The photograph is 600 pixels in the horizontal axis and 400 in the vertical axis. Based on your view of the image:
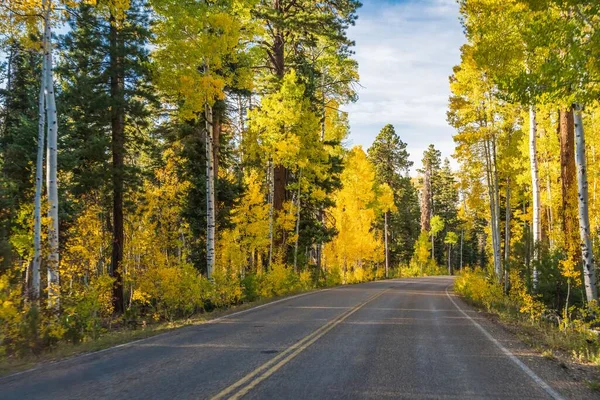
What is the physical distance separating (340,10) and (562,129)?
13.9 meters

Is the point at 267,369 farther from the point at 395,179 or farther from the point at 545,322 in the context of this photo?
the point at 395,179

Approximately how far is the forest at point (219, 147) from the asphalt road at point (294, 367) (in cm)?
253

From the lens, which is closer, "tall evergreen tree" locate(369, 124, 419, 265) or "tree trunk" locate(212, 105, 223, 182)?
"tree trunk" locate(212, 105, 223, 182)

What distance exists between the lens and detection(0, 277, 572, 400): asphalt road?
5797mm

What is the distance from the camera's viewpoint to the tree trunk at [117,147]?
19406 millimetres

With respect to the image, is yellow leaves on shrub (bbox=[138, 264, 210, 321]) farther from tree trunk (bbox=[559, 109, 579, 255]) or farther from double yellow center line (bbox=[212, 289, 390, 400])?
tree trunk (bbox=[559, 109, 579, 255])

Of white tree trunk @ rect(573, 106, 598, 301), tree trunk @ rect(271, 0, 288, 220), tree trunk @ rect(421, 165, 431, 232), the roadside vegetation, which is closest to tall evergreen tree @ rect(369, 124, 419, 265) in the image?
tree trunk @ rect(421, 165, 431, 232)

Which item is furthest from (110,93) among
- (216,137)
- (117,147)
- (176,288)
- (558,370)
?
(558,370)

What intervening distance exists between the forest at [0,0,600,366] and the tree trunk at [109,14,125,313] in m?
→ 0.09

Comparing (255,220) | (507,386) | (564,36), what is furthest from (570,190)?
(255,220)

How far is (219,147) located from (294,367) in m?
16.5

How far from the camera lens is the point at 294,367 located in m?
7.02

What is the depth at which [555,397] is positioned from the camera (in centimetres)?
571

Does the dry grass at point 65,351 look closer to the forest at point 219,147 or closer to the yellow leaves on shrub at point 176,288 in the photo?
the forest at point 219,147
